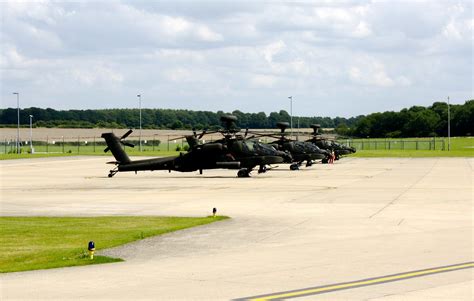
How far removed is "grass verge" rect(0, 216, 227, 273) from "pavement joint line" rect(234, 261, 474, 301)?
4.97 m

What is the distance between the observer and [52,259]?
1734cm

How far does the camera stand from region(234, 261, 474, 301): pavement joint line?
13.1 metres

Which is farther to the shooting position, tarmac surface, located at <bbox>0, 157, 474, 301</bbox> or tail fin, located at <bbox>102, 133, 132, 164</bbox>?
tail fin, located at <bbox>102, 133, 132, 164</bbox>

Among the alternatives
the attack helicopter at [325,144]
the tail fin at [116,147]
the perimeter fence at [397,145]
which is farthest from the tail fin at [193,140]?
the perimeter fence at [397,145]

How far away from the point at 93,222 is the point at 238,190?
561 inches

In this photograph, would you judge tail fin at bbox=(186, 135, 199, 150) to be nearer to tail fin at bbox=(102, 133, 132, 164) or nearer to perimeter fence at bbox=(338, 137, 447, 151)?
tail fin at bbox=(102, 133, 132, 164)

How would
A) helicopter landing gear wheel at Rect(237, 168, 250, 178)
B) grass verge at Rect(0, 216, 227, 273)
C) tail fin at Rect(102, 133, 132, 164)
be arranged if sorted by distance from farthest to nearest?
tail fin at Rect(102, 133, 132, 164) < helicopter landing gear wheel at Rect(237, 168, 250, 178) < grass verge at Rect(0, 216, 227, 273)

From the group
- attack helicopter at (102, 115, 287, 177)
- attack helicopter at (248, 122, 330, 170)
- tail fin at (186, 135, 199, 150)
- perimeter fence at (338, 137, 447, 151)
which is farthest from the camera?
perimeter fence at (338, 137, 447, 151)

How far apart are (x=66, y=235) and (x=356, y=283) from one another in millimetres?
9428

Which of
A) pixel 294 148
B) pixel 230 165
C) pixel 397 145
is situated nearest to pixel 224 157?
pixel 230 165

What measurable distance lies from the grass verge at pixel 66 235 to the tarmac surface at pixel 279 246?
0.71 metres

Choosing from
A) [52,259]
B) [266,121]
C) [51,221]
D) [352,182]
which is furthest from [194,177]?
[266,121]

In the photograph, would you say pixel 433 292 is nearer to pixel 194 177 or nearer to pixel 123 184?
pixel 123 184

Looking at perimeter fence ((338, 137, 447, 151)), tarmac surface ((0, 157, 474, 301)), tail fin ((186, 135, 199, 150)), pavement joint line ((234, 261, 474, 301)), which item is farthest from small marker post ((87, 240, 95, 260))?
perimeter fence ((338, 137, 447, 151))
